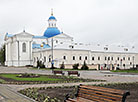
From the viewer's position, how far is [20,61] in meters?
71.4

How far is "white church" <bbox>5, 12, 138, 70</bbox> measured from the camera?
5669 cm

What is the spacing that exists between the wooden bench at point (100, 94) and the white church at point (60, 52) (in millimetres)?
42451

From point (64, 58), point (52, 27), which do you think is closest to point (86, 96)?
point (64, 58)

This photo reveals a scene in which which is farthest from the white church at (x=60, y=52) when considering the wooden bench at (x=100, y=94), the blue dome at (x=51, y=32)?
the wooden bench at (x=100, y=94)

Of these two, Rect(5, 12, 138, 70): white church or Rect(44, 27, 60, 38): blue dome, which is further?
Rect(44, 27, 60, 38): blue dome

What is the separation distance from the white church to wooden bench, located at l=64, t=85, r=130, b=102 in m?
42.5

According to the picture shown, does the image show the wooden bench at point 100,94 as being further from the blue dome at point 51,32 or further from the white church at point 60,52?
the blue dome at point 51,32

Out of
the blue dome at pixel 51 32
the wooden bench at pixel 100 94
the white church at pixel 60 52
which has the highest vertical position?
the blue dome at pixel 51 32

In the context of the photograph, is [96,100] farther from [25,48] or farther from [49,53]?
[25,48]

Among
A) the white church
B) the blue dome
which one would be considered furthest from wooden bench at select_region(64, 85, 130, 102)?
the blue dome

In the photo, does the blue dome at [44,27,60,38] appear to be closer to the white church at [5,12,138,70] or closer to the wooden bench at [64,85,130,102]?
the white church at [5,12,138,70]

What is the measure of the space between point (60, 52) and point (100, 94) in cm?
4972

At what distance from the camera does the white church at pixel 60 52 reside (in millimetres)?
56688

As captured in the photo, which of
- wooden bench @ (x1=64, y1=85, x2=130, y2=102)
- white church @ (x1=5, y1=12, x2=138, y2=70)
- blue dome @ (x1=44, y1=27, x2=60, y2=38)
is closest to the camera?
wooden bench @ (x1=64, y1=85, x2=130, y2=102)
